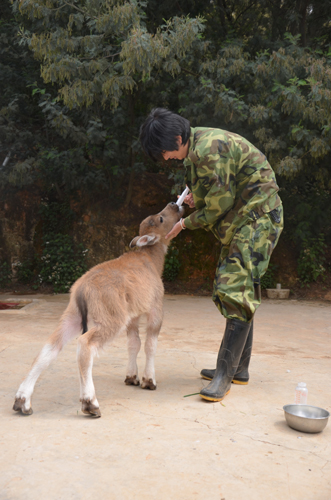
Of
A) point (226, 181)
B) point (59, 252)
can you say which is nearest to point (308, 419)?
point (226, 181)

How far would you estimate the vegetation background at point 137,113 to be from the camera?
26.1 feet

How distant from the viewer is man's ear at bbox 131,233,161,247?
4195 mm

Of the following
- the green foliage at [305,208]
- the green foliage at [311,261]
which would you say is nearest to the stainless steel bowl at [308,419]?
the green foliage at [311,261]

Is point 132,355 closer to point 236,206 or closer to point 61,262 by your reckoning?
point 236,206

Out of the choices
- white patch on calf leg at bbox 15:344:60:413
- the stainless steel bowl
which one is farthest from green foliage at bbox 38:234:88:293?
the stainless steel bowl

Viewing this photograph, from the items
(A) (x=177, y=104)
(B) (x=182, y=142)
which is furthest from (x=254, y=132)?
(B) (x=182, y=142)

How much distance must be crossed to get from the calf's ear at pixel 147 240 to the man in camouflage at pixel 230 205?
1.88ft

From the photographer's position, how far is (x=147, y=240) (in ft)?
13.9

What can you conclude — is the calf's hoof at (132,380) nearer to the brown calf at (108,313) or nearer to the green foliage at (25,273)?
the brown calf at (108,313)

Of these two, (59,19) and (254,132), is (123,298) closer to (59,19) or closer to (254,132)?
(254,132)

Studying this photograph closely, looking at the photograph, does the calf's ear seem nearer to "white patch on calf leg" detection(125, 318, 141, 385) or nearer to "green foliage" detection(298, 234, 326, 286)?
"white patch on calf leg" detection(125, 318, 141, 385)

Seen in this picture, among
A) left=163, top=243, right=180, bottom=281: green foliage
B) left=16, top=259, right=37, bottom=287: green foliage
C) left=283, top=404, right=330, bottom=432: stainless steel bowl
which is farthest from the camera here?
left=16, top=259, right=37, bottom=287: green foliage

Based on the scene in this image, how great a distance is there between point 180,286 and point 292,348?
18.2 feet

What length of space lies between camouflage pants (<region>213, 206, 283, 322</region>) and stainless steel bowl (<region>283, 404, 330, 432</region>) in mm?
812
